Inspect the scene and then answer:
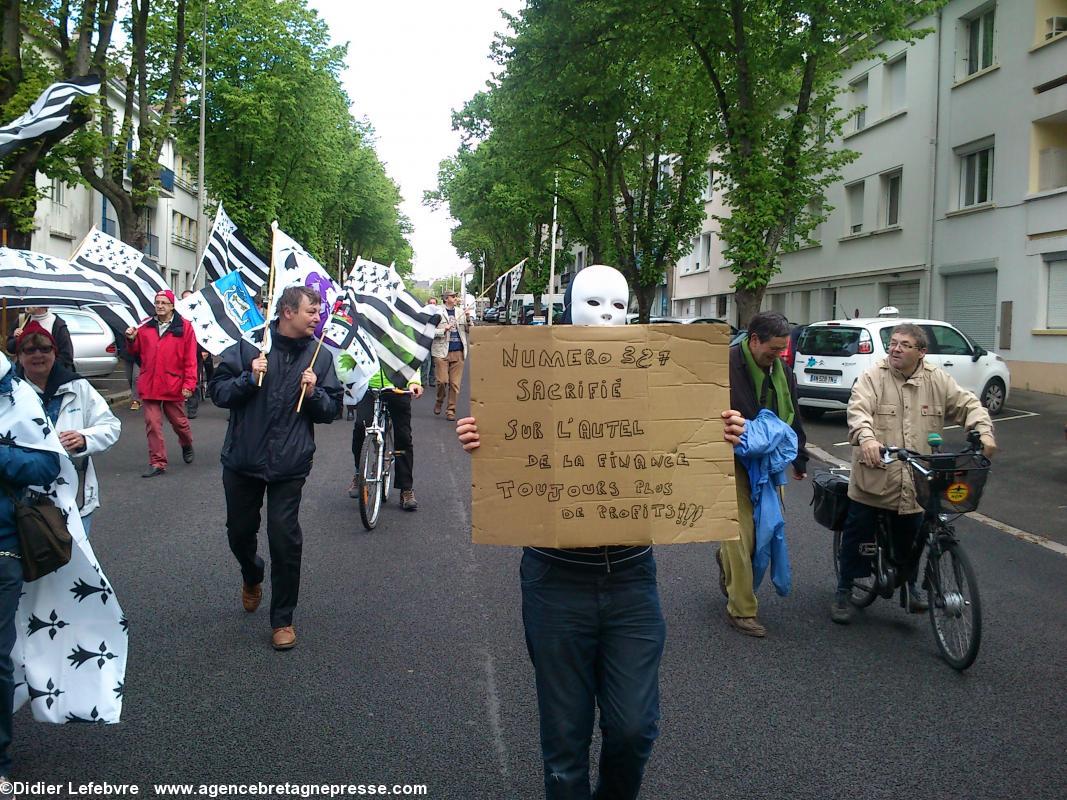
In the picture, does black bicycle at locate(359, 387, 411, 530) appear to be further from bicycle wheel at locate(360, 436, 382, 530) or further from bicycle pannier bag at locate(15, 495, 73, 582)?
bicycle pannier bag at locate(15, 495, 73, 582)

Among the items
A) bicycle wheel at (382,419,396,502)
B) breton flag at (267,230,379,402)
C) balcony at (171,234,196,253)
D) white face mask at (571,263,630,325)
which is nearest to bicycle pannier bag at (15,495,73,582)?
white face mask at (571,263,630,325)

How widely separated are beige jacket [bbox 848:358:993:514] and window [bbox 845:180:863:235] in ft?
82.7

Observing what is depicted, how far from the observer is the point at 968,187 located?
2402cm

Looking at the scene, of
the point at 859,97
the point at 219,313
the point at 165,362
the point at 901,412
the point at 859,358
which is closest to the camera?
the point at 901,412

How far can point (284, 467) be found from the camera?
5.25 metres

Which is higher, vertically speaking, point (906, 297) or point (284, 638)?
point (906, 297)

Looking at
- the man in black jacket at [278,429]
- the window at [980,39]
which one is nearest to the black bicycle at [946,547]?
the man in black jacket at [278,429]

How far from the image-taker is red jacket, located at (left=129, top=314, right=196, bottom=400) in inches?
424

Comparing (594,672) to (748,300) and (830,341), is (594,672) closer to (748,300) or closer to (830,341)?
(830,341)

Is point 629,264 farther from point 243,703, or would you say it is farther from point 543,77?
point 243,703

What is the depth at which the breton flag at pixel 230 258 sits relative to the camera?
7465mm

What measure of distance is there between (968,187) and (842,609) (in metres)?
21.2

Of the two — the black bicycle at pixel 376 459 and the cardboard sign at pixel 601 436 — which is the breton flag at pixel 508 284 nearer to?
the black bicycle at pixel 376 459

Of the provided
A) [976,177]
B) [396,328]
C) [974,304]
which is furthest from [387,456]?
[976,177]
